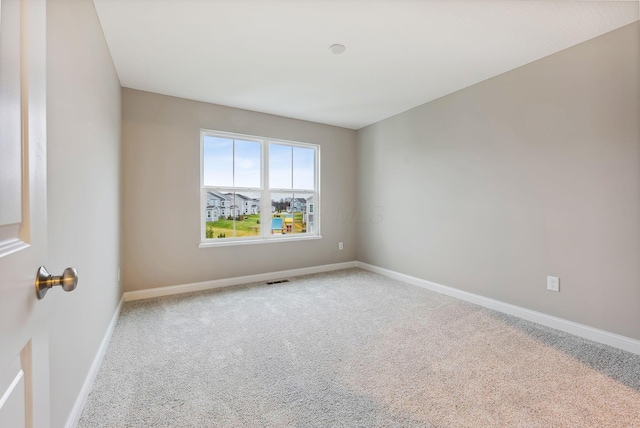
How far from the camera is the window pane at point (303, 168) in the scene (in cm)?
447

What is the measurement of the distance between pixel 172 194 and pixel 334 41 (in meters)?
2.46

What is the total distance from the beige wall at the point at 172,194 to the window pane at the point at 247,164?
20 cm

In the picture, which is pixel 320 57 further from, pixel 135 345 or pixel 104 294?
pixel 135 345

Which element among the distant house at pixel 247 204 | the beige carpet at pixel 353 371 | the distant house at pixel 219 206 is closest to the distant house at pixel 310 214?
the distant house at pixel 247 204

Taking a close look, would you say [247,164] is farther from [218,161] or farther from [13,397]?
[13,397]

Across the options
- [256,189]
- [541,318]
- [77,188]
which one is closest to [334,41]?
[77,188]

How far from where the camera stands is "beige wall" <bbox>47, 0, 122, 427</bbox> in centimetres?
123

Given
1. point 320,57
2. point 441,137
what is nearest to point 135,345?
point 320,57

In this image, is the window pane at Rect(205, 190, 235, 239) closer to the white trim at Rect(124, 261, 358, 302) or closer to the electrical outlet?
the white trim at Rect(124, 261, 358, 302)

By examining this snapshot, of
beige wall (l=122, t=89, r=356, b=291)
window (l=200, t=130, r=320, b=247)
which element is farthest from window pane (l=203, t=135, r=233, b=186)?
beige wall (l=122, t=89, r=356, b=291)

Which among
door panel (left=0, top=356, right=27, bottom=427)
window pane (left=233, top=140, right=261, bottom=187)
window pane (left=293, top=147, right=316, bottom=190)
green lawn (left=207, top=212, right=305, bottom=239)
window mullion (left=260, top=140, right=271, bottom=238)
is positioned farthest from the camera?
window pane (left=293, top=147, right=316, bottom=190)

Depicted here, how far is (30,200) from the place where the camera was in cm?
65

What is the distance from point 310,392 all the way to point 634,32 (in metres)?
3.31

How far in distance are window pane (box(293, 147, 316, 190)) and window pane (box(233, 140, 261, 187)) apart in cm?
60
